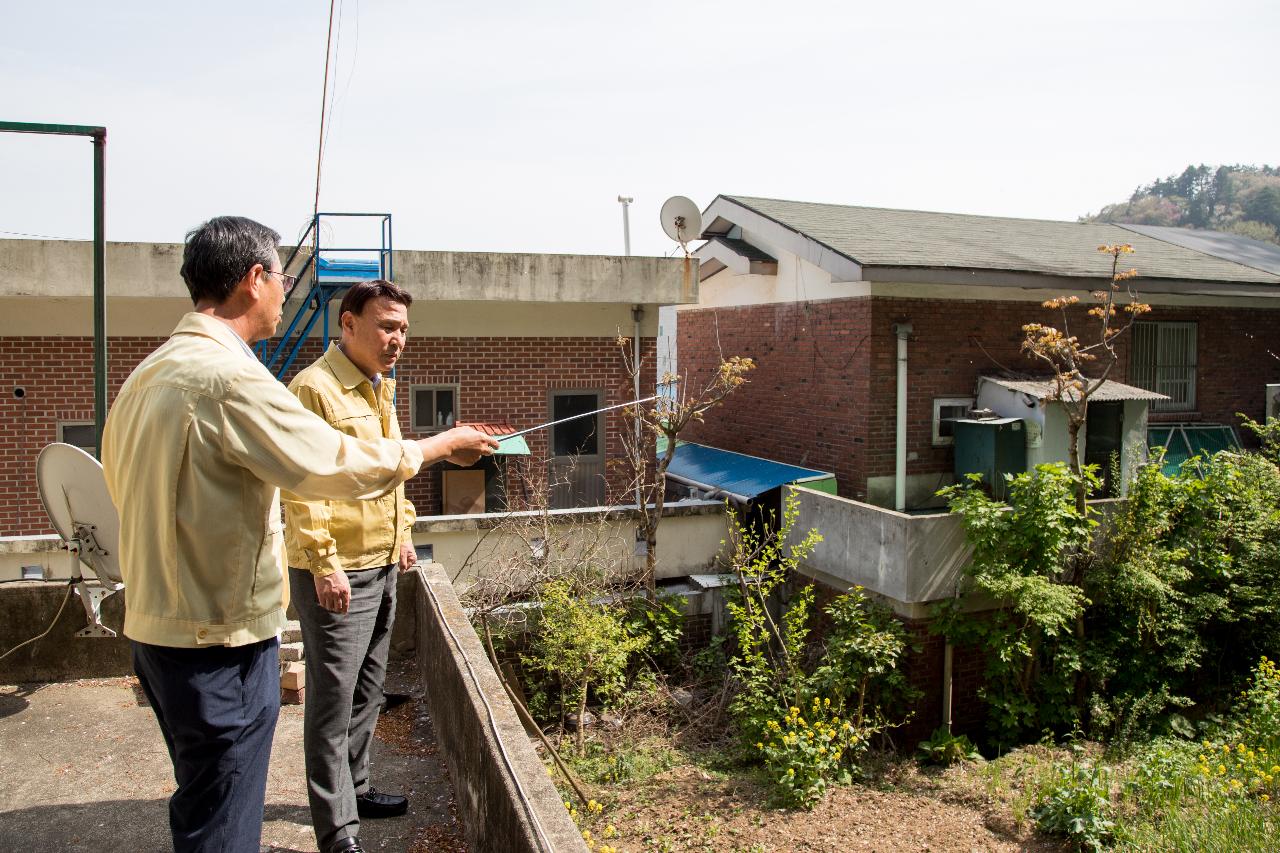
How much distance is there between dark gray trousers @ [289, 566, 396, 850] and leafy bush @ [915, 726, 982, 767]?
8.04 meters

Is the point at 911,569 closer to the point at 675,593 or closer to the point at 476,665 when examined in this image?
the point at 675,593

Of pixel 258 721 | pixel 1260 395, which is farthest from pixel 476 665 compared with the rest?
pixel 1260 395

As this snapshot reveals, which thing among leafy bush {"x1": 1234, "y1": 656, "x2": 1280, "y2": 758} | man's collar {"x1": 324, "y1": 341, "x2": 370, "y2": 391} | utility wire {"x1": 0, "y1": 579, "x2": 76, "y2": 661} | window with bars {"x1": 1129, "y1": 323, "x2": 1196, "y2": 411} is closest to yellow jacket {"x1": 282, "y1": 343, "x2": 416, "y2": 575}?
man's collar {"x1": 324, "y1": 341, "x2": 370, "y2": 391}

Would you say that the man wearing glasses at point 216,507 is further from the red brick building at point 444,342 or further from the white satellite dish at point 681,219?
the white satellite dish at point 681,219

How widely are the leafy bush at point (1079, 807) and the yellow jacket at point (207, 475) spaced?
24.8 feet

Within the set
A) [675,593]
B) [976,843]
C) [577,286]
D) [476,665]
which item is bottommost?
[976,843]

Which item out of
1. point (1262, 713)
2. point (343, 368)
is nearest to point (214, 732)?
point (343, 368)

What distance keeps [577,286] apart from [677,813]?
236 inches

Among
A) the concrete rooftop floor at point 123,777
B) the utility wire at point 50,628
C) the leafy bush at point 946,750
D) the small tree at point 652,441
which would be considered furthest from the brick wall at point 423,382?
the concrete rooftop floor at point 123,777

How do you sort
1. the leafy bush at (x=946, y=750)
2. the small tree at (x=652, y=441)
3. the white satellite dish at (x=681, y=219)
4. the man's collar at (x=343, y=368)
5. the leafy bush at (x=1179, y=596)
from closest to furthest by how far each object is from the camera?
the man's collar at (x=343, y=368)
the leafy bush at (x=946, y=750)
the leafy bush at (x=1179, y=596)
the small tree at (x=652, y=441)
the white satellite dish at (x=681, y=219)

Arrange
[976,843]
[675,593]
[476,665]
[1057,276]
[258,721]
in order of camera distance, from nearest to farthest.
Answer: [258,721] → [476,665] → [976,843] → [675,593] → [1057,276]

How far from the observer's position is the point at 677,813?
7.80 metres

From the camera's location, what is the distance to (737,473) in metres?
12.3

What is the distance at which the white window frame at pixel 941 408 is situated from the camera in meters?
11.5
